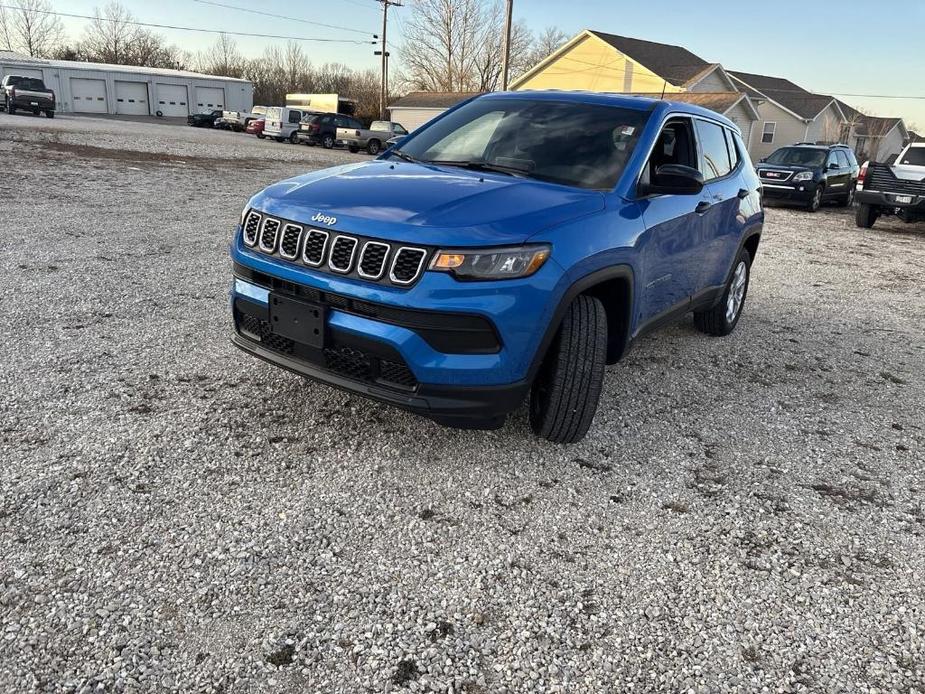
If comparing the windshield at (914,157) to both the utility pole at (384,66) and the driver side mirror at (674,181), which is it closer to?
the driver side mirror at (674,181)

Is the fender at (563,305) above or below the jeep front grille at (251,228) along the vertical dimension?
below

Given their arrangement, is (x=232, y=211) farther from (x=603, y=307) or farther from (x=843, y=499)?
(x=843, y=499)

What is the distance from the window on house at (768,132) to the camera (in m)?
45.2

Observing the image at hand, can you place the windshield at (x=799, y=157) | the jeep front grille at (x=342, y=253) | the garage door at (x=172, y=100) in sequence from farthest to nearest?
1. the garage door at (x=172, y=100)
2. the windshield at (x=799, y=157)
3. the jeep front grille at (x=342, y=253)

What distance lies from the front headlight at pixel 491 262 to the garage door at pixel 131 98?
6929 cm

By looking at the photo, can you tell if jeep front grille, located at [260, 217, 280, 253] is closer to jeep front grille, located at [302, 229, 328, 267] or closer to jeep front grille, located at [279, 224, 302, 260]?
jeep front grille, located at [279, 224, 302, 260]

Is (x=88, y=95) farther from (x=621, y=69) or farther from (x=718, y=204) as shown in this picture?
(x=718, y=204)

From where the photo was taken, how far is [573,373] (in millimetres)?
3182

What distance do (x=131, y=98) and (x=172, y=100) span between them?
353 centimetres

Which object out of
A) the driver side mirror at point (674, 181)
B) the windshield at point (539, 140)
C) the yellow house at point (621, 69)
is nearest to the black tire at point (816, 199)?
the windshield at point (539, 140)

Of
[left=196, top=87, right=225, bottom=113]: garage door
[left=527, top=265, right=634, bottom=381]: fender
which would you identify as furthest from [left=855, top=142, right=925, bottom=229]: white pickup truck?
[left=196, top=87, right=225, bottom=113]: garage door

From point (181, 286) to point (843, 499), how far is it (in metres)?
5.18

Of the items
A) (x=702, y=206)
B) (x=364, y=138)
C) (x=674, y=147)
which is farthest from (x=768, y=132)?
(x=674, y=147)

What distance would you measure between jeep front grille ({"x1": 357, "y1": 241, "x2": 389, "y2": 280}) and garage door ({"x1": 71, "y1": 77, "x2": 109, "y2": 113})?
2703 inches
